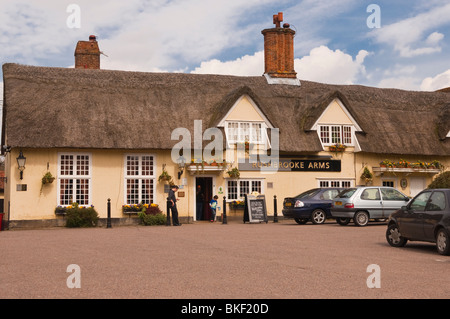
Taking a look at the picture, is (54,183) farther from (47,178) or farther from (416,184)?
(416,184)

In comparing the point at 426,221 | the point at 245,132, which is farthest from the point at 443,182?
the point at 426,221

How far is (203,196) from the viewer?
29.4m

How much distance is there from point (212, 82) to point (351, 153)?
8.42 meters

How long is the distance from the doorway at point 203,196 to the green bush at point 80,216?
5.30m

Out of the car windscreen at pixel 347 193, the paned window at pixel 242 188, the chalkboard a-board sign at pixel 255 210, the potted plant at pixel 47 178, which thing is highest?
the potted plant at pixel 47 178

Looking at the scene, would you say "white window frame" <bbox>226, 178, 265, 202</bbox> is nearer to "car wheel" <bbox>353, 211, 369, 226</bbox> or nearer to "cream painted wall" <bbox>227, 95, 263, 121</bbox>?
"cream painted wall" <bbox>227, 95, 263, 121</bbox>

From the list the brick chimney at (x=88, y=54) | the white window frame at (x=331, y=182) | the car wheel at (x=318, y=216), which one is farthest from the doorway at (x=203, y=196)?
the brick chimney at (x=88, y=54)

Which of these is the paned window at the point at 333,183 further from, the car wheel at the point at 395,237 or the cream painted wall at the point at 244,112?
the car wheel at the point at 395,237

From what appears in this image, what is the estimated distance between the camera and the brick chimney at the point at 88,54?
35.3 metres

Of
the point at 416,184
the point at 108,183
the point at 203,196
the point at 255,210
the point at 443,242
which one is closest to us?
the point at 443,242

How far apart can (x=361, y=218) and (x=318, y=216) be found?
9.08 feet

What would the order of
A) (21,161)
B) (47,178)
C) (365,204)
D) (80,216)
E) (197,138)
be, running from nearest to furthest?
(365,204) → (21,161) → (80,216) → (47,178) → (197,138)
